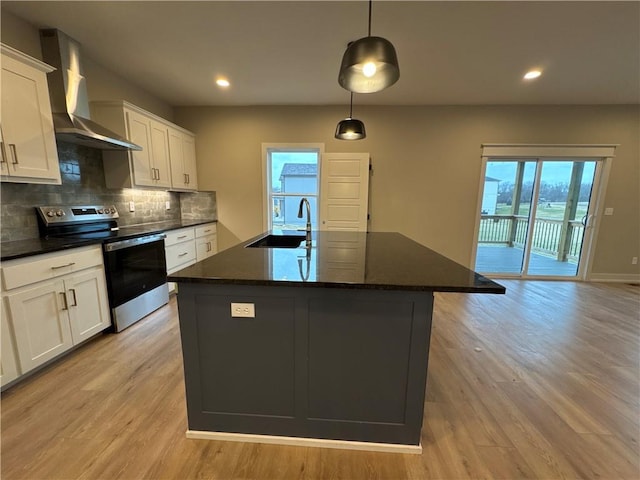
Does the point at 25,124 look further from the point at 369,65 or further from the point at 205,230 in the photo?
the point at 369,65

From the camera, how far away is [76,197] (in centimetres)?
270

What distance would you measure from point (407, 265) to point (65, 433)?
2111 millimetres

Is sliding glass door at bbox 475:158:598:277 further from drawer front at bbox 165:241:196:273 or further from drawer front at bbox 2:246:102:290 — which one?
drawer front at bbox 2:246:102:290

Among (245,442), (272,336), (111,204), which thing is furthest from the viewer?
(111,204)

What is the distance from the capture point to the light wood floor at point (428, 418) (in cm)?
130

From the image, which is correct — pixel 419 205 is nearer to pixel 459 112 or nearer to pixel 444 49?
pixel 459 112

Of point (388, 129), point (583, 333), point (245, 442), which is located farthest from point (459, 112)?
point (245, 442)

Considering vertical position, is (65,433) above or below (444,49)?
below

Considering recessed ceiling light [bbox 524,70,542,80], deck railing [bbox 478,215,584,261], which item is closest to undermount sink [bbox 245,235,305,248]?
recessed ceiling light [bbox 524,70,542,80]

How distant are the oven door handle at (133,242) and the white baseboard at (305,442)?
5.84ft

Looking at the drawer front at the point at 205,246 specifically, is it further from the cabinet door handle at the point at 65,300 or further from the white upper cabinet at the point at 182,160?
the cabinet door handle at the point at 65,300

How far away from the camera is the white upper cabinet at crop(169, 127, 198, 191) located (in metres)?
3.77

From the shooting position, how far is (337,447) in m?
1.41

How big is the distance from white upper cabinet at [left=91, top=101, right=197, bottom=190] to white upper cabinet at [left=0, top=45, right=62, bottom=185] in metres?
0.84
